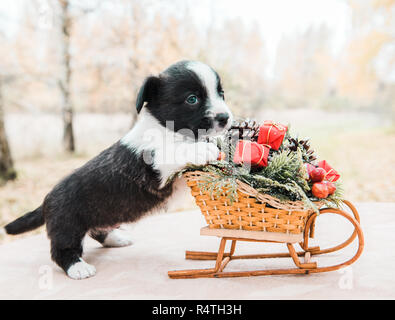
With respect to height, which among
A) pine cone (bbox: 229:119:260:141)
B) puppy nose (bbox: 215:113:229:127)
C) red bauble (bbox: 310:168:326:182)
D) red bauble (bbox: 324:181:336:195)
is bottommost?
red bauble (bbox: 324:181:336:195)

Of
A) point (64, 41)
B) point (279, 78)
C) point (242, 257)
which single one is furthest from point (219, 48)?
point (242, 257)

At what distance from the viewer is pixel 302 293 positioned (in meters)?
1.76

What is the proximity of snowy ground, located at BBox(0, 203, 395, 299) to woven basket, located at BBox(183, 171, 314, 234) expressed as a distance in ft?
0.93

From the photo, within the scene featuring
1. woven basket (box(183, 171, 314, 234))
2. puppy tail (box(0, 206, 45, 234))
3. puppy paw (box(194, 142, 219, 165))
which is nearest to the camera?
woven basket (box(183, 171, 314, 234))

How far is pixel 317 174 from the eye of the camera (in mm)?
1783

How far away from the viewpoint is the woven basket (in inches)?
67.3

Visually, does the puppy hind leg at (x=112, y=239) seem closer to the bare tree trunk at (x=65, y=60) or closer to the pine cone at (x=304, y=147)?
the pine cone at (x=304, y=147)

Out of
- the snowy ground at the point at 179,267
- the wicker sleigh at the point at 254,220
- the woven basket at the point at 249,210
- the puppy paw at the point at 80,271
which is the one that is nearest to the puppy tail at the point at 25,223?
the snowy ground at the point at 179,267

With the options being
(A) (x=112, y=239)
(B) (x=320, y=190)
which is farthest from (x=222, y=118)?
(A) (x=112, y=239)

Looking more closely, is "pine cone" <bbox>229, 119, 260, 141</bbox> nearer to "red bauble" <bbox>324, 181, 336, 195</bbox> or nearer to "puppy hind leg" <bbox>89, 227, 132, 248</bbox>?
"red bauble" <bbox>324, 181, 336, 195</bbox>

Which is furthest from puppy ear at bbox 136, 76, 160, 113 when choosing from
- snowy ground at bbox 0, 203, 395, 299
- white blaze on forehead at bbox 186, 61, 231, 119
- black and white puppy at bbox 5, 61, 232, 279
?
snowy ground at bbox 0, 203, 395, 299

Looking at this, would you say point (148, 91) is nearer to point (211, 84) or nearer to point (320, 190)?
point (211, 84)

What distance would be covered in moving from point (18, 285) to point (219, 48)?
580 centimetres
